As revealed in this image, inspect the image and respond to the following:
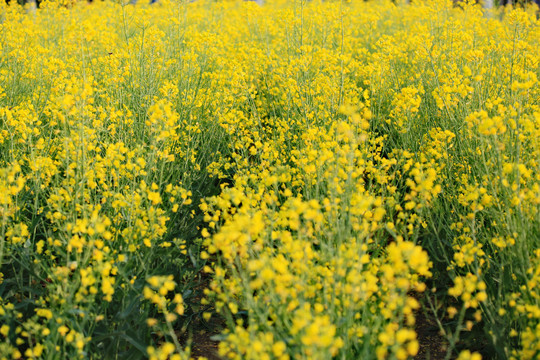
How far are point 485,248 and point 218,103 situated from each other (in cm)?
215

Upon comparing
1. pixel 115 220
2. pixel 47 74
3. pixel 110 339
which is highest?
pixel 47 74

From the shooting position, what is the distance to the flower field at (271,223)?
178cm

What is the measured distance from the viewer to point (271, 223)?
1968 millimetres

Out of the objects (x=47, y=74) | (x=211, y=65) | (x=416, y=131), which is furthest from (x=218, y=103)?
(x=416, y=131)

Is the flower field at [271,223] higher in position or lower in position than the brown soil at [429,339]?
higher

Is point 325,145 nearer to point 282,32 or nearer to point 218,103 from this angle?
point 218,103

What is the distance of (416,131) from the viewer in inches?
137

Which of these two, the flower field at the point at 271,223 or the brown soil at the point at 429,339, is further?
the brown soil at the point at 429,339

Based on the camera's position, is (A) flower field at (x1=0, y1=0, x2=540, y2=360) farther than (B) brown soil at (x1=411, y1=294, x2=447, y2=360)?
No

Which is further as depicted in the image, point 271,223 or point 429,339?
point 429,339

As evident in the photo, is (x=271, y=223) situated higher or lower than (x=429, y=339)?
higher

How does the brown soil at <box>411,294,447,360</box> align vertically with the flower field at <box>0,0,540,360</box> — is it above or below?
below

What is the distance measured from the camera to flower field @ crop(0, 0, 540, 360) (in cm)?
178

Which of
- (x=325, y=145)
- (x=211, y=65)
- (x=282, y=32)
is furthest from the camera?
(x=282, y=32)
